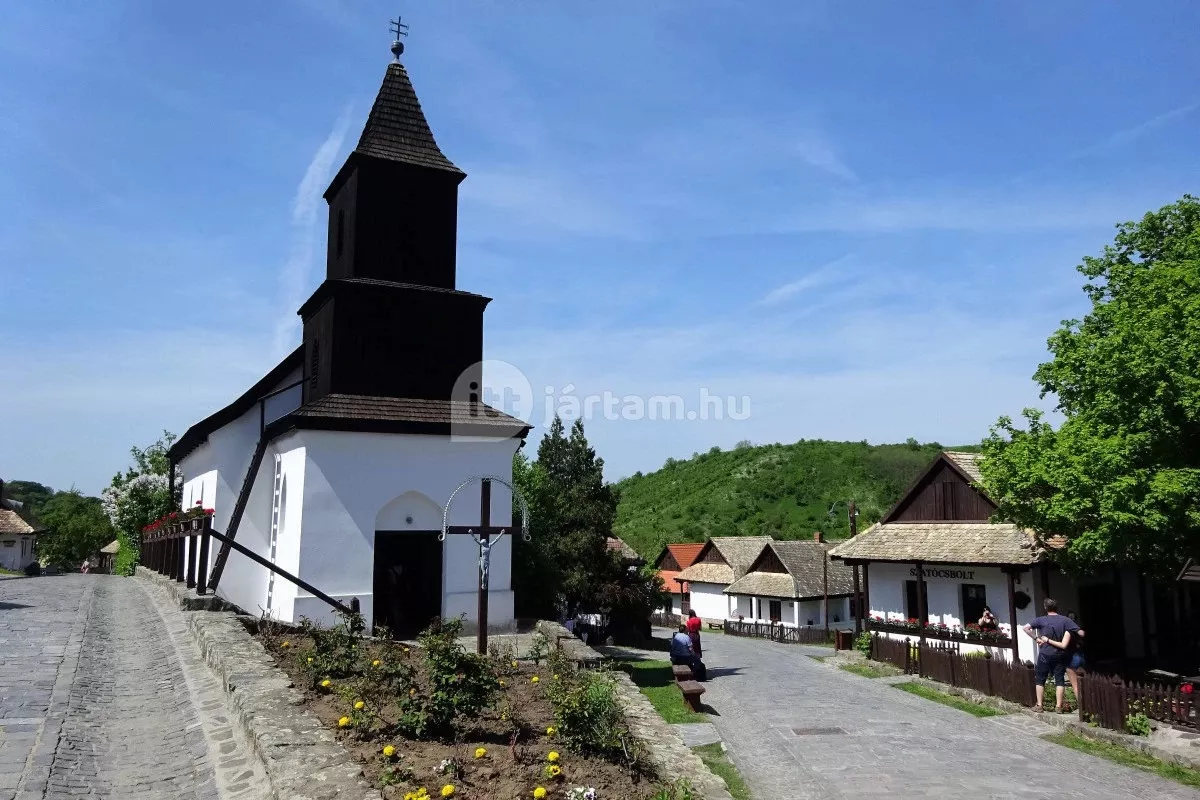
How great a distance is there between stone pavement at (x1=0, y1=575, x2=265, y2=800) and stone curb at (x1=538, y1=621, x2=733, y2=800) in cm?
307

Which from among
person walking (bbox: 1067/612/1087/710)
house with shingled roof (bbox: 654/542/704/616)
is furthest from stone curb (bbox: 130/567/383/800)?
house with shingled roof (bbox: 654/542/704/616)

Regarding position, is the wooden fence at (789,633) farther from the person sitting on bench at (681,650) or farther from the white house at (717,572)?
the person sitting on bench at (681,650)

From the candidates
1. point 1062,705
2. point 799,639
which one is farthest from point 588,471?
point 1062,705

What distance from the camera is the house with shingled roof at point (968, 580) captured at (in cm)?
2212

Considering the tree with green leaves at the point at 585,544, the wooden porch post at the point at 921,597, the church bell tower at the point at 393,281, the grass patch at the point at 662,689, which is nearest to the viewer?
the grass patch at the point at 662,689

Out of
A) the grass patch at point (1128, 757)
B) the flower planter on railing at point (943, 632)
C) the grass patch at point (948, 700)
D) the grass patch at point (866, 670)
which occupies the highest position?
the flower planter on railing at point (943, 632)

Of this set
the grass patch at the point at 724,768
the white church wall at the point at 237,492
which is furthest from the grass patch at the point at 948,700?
the white church wall at the point at 237,492

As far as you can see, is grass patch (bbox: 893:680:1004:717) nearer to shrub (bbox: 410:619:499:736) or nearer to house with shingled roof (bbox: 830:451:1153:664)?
house with shingled roof (bbox: 830:451:1153:664)

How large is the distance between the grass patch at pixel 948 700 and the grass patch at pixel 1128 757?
2.36 metres

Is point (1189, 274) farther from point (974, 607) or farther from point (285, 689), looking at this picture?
point (285, 689)

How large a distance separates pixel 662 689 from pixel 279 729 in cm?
1363

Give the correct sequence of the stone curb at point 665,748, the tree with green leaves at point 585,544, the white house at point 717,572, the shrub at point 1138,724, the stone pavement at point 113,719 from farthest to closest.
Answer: the white house at point 717,572 < the tree with green leaves at point 585,544 < the shrub at point 1138,724 < the stone curb at point 665,748 < the stone pavement at point 113,719

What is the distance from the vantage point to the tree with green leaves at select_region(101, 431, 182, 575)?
3184 centimetres

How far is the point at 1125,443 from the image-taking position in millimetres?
14711
